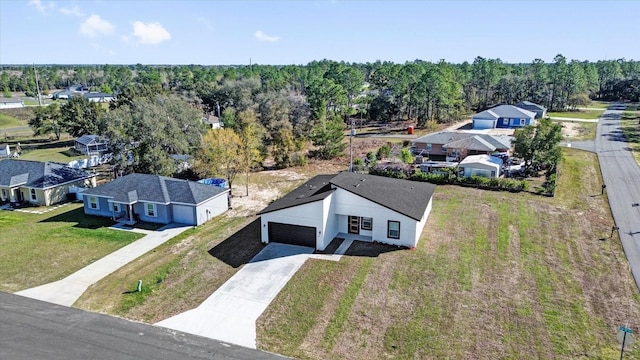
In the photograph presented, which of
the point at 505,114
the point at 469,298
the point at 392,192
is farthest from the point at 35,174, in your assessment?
the point at 505,114

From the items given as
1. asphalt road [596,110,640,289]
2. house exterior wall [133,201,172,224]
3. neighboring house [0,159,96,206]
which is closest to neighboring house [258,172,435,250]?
house exterior wall [133,201,172,224]

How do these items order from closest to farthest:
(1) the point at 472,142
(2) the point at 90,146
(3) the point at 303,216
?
(3) the point at 303,216
(1) the point at 472,142
(2) the point at 90,146

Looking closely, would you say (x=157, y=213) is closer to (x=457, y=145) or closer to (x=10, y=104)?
(x=457, y=145)

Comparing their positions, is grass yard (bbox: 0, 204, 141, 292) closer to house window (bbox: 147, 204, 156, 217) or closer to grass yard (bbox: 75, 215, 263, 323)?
house window (bbox: 147, 204, 156, 217)

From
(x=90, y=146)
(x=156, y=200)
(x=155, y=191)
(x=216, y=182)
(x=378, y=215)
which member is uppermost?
(x=90, y=146)

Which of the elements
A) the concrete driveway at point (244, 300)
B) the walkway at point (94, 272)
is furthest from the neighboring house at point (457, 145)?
the walkway at point (94, 272)

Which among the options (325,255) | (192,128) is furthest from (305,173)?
(325,255)
